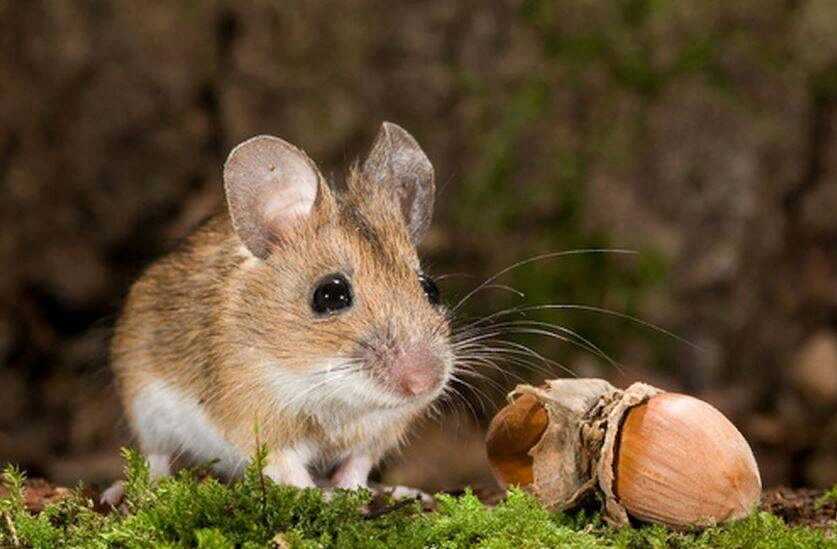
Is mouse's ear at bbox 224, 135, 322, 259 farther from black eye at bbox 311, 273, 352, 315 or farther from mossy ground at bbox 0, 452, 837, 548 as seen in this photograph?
mossy ground at bbox 0, 452, 837, 548

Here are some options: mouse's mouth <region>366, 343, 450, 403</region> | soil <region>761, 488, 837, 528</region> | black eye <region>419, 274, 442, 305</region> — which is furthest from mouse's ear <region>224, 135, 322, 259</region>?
soil <region>761, 488, 837, 528</region>

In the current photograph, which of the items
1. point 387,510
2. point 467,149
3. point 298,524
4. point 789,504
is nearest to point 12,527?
point 298,524

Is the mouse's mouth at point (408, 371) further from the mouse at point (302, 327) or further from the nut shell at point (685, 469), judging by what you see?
the nut shell at point (685, 469)

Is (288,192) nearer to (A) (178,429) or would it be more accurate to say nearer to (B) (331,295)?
(B) (331,295)

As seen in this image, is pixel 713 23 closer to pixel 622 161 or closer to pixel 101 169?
pixel 622 161

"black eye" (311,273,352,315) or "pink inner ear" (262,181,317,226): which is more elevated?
"pink inner ear" (262,181,317,226)

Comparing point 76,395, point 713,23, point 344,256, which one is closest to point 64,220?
point 76,395
